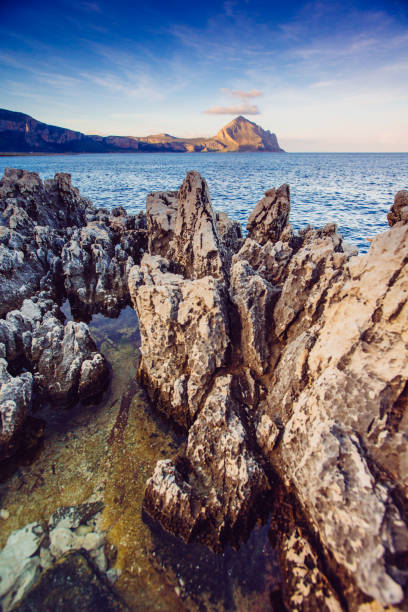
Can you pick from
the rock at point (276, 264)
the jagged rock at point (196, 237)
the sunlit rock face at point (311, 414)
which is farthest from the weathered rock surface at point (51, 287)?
the rock at point (276, 264)

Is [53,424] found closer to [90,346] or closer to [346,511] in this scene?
[90,346]

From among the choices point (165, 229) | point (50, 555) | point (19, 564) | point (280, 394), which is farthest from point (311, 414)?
point (165, 229)

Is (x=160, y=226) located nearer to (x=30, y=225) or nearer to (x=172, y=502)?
(x=30, y=225)

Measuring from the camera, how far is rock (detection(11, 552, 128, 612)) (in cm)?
552

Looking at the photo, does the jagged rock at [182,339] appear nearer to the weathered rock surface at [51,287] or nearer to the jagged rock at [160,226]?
the weathered rock surface at [51,287]

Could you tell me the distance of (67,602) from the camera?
18.3 feet

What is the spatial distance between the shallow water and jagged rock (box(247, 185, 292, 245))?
1287 cm

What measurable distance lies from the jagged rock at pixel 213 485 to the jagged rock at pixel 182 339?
1.20 m

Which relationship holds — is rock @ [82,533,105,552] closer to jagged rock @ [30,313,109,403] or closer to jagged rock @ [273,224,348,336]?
jagged rock @ [30,313,109,403]

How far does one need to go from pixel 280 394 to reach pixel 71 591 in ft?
20.8

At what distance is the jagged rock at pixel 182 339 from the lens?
28.3 feet

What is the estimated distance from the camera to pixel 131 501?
23.7ft

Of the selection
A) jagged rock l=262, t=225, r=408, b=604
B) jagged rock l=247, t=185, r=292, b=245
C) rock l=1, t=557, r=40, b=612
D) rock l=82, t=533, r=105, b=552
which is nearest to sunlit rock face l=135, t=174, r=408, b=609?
jagged rock l=262, t=225, r=408, b=604

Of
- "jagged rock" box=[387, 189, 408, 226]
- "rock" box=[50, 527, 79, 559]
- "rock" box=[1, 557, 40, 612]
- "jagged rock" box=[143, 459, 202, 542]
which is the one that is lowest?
"rock" box=[1, 557, 40, 612]
